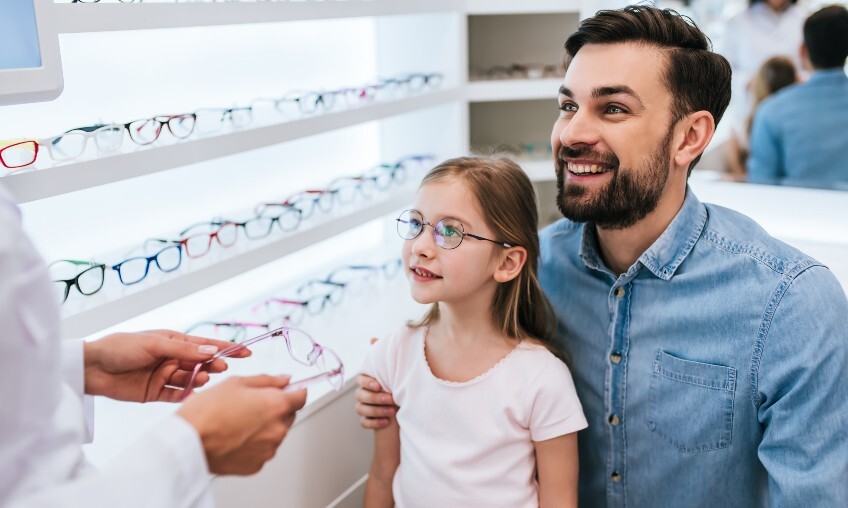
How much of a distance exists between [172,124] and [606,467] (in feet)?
4.22

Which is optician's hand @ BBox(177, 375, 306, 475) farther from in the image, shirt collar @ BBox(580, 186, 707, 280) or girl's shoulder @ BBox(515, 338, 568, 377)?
shirt collar @ BBox(580, 186, 707, 280)

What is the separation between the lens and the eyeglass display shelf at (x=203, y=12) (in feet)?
4.77

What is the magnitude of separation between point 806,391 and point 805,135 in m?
2.26

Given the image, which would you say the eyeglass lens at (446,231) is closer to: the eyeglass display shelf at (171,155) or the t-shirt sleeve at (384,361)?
the t-shirt sleeve at (384,361)

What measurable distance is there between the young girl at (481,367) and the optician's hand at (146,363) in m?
0.46

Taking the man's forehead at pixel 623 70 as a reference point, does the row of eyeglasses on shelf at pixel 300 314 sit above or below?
below

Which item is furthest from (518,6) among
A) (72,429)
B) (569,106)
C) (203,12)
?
(72,429)

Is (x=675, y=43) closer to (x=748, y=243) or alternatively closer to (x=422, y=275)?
(x=748, y=243)

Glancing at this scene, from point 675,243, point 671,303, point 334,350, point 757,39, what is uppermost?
point 757,39

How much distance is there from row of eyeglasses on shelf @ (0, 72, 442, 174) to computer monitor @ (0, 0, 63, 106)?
15 centimetres

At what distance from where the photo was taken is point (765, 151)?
3.43 meters

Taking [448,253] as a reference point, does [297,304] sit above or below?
below

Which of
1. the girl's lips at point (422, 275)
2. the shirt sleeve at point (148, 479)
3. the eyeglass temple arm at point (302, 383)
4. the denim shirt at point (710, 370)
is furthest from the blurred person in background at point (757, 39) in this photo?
the shirt sleeve at point (148, 479)

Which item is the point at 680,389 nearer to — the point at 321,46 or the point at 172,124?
the point at 172,124
